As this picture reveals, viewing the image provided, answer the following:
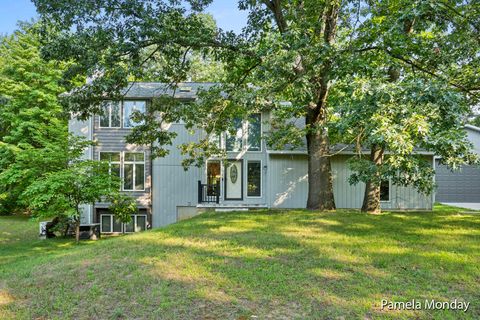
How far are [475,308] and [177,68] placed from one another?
370 inches

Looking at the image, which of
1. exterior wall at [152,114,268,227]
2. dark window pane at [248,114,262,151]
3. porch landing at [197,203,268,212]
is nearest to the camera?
porch landing at [197,203,268,212]

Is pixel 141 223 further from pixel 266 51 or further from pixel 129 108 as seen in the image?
pixel 266 51

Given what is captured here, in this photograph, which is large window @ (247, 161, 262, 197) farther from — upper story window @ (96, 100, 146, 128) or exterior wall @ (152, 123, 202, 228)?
upper story window @ (96, 100, 146, 128)

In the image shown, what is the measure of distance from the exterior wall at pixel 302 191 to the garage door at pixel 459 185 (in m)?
6.76

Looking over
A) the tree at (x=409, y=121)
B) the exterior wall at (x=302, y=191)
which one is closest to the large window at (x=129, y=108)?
the exterior wall at (x=302, y=191)

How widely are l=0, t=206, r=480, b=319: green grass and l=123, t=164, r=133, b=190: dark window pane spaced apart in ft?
32.1

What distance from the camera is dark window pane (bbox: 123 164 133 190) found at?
17031 mm

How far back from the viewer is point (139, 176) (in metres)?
17.1

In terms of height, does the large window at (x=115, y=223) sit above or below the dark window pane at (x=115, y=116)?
below

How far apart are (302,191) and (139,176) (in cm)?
769

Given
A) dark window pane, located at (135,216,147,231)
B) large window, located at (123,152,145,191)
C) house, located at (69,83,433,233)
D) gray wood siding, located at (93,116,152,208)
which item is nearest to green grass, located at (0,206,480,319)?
house, located at (69,83,433,233)

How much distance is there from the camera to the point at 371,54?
9461 millimetres

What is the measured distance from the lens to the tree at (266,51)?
7.54m

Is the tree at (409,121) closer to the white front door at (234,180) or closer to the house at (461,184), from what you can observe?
the white front door at (234,180)
